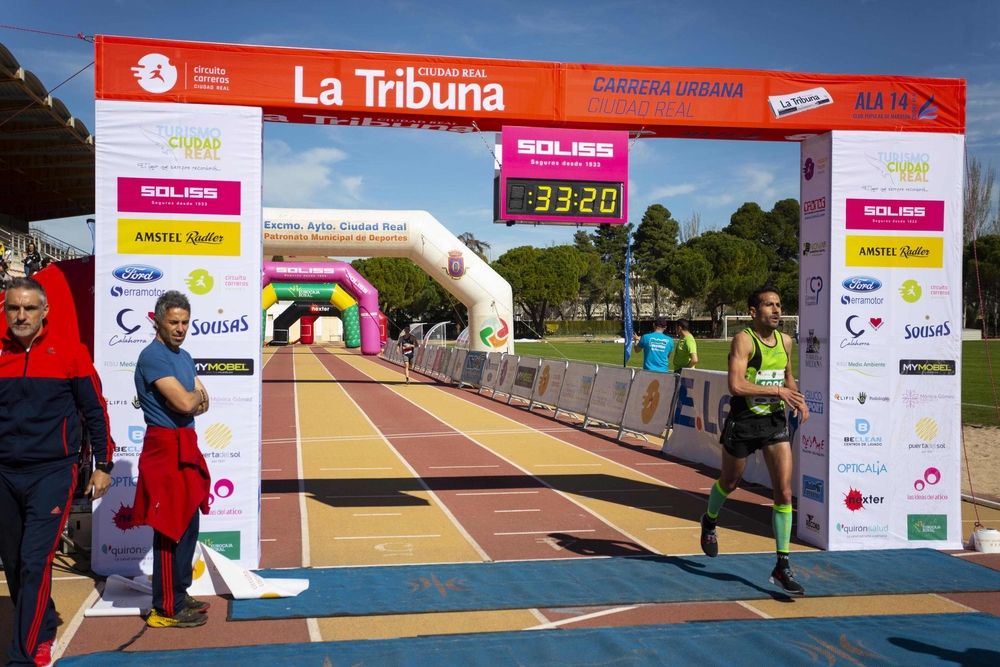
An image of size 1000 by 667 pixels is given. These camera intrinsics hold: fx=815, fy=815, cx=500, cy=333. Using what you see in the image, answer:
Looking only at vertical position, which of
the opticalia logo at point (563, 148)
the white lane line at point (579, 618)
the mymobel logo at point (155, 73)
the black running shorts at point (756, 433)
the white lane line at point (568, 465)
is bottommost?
the white lane line at point (568, 465)

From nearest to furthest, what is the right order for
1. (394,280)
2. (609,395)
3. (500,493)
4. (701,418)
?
(500,493)
(701,418)
(609,395)
(394,280)

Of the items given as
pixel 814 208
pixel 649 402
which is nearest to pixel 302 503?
pixel 814 208

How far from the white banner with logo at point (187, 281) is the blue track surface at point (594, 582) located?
892 mm

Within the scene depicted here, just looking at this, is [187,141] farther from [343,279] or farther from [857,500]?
[343,279]

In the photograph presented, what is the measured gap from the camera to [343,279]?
44031 millimetres

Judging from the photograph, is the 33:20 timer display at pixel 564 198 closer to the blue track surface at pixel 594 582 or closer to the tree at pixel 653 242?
the blue track surface at pixel 594 582

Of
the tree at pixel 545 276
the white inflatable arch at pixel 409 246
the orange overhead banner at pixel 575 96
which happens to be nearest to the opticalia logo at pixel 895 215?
the orange overhead banner at pixel 575 96

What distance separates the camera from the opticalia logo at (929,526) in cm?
690

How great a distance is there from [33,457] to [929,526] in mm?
6689

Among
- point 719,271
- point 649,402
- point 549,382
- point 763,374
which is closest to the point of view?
point 763,374

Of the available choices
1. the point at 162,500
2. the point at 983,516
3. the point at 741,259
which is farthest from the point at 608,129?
the point at 741,259

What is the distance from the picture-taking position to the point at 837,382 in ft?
22.4

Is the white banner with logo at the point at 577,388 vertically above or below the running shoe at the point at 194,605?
above

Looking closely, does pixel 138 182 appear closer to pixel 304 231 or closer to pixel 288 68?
pixel 288 68
